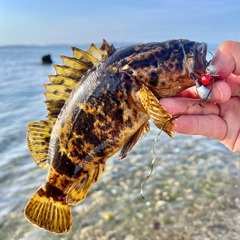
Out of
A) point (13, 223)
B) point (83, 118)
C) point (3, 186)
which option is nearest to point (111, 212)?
point (13, 223)

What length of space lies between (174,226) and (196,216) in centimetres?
45

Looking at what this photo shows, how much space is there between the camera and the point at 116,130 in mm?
3086

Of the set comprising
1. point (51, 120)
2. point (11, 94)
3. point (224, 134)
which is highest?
point (51, 120)

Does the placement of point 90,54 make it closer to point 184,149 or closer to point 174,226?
point 174,226

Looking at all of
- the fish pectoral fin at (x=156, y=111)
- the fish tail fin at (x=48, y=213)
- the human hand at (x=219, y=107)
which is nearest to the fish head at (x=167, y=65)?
the human hand at (x=219, y=107)

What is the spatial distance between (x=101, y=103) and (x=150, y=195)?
3.40m

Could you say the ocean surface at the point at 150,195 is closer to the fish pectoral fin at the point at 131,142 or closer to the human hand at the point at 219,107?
the human hand at the point at 219,107

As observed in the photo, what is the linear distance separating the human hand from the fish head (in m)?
0.18

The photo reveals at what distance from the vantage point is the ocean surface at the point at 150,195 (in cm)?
520

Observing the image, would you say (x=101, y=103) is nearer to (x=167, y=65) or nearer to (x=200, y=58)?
(x=167, y=65)

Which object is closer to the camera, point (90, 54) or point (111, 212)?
point (90, 54)

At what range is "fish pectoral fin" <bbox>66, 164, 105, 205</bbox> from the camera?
341 centimetres

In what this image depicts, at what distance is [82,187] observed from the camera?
3449 mm

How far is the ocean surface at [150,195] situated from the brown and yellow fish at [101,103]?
204 centimetres
